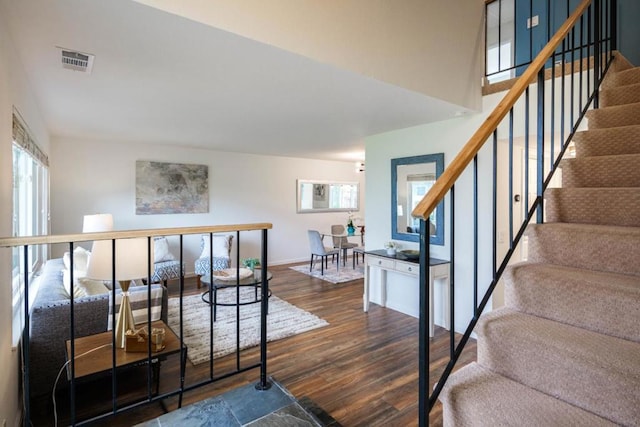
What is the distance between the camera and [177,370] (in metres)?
2.94

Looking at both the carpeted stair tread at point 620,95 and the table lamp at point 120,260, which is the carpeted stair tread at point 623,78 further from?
the table lamp at point 120,260

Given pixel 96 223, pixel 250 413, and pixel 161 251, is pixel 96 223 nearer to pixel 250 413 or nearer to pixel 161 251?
pixel 161 251

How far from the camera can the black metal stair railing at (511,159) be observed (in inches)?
51.3

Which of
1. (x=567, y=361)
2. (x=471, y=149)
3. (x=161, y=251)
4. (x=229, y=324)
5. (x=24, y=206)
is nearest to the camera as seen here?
(x=567, y=361)

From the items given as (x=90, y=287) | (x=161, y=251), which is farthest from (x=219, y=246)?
(x=90, y=287)

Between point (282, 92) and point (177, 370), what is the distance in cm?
247

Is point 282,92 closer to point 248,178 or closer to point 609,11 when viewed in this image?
point 609,11

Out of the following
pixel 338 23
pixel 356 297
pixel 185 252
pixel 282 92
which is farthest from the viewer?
pixel 185 252

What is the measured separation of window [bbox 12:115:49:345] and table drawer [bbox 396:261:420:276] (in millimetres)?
3171

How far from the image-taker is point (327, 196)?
7984mm

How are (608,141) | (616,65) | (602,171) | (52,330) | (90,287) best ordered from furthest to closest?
(90,287)
(616,65)
(52,330)
(608,141)
(602,171)

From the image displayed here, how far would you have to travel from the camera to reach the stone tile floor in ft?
5.92

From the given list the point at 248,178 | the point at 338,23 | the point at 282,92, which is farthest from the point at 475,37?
the point at 248,178

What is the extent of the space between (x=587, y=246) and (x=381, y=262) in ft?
8.50
